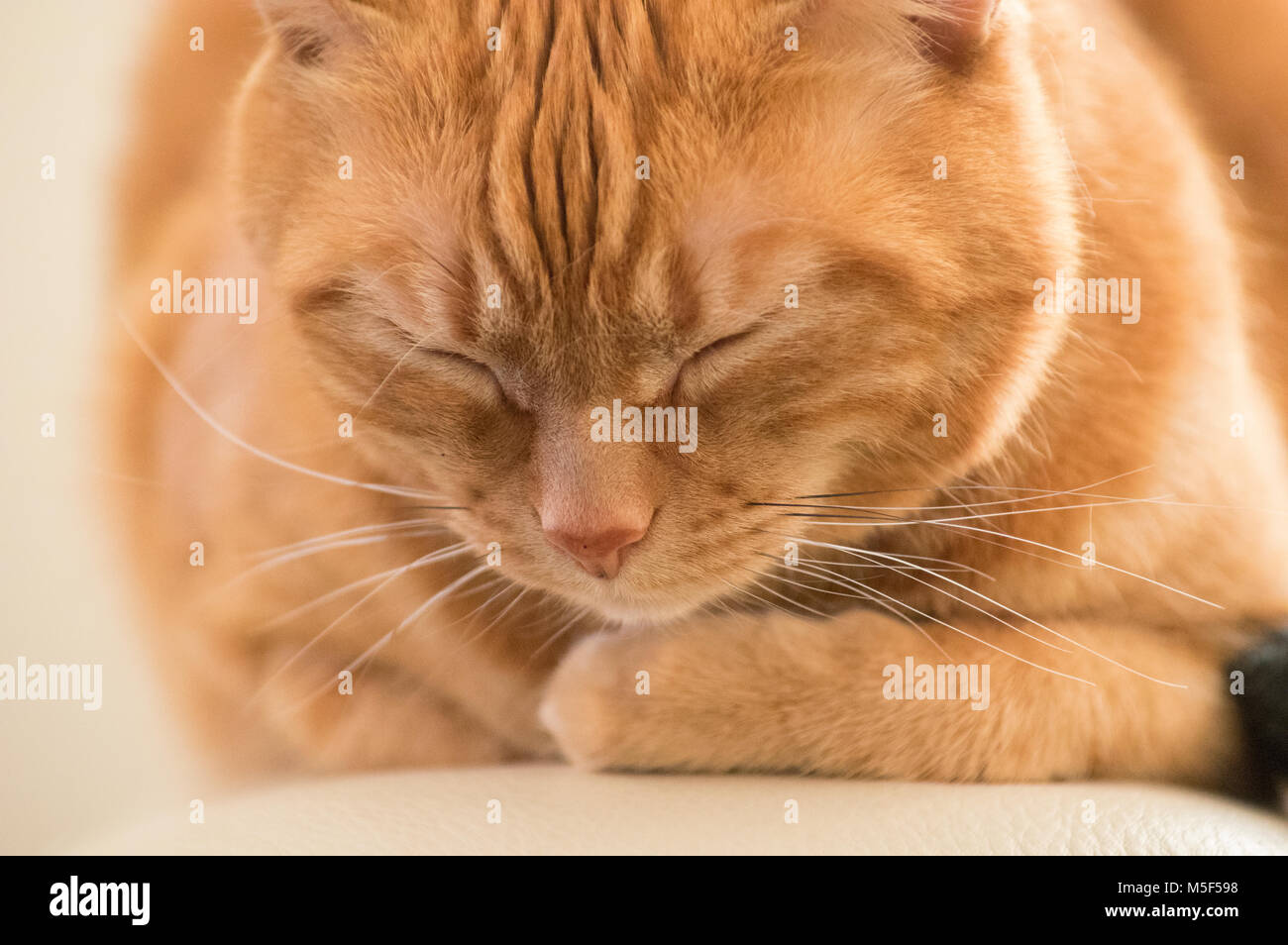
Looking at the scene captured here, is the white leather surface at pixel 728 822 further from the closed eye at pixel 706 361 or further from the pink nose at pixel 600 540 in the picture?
the closed eye at pixel 706 361

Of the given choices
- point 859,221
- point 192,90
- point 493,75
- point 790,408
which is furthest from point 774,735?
point 192,90

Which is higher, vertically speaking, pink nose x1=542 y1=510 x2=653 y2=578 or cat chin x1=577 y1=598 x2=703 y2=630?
pink nose x1=542 y1=510 x2=653 y2=578

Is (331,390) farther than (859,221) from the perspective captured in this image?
Yes

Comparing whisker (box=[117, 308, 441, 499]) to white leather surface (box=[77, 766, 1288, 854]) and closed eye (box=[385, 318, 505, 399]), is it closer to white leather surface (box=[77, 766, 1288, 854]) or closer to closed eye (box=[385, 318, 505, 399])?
closed eye (box=[385, 318, 505, 399])

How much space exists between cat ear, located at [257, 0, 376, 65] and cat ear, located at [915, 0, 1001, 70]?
42 centimetres

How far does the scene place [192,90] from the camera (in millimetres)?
1284

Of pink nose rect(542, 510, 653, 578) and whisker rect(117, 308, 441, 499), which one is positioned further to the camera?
whisker rect(117, 308, 441, 499)

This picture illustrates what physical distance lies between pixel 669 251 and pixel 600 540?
8.4 inches

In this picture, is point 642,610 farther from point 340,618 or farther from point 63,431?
point 63,431

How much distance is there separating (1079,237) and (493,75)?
1.59 ft

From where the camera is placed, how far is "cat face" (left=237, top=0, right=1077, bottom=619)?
0.78 m

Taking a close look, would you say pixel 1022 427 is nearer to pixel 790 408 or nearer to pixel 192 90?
pixel 790 408

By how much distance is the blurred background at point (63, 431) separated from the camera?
1.10 meters

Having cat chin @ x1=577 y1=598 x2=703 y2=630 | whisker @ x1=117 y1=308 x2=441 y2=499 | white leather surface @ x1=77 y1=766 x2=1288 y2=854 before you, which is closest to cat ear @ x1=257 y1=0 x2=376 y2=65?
whisker @ x1=117 y1=308 x2=441 y2=499
